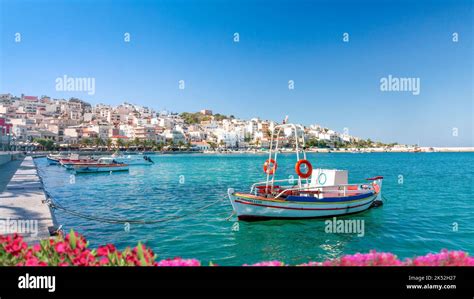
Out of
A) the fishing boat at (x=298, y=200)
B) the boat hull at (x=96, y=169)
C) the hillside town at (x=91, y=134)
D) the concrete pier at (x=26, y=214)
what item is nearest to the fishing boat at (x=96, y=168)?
the boat hull at (x=96, y=169)

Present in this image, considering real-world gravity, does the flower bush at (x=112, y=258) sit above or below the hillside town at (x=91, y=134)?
below

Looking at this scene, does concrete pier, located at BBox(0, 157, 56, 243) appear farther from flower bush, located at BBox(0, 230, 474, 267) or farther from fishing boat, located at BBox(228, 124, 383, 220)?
fishing boat, located at BBox(228, 124, 383, 220)

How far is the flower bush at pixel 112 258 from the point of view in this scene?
416 centimetres

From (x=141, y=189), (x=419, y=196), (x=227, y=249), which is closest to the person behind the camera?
(x=227, y=249)

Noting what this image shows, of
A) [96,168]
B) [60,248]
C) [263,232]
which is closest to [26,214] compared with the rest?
[263,232]

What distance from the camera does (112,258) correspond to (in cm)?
430

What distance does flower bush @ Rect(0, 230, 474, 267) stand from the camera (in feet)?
13.6

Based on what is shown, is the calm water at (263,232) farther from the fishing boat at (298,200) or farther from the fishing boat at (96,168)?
the fishing boat at (96,168)

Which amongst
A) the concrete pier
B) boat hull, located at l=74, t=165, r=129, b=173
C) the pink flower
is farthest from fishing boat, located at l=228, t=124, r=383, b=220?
boat hull, located at l=74, t=165, r=129, b=173
